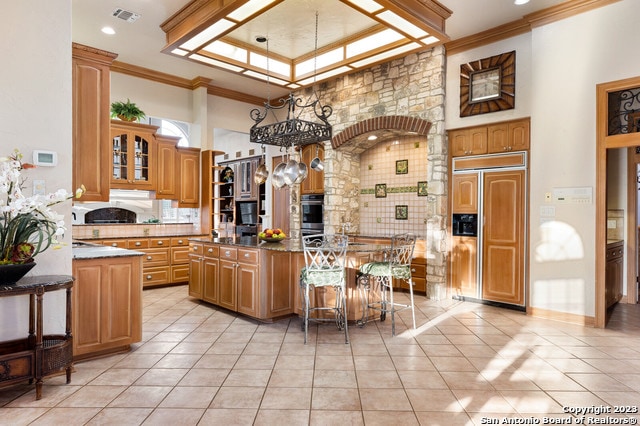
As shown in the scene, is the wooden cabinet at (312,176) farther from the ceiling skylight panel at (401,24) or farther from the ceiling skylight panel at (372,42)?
the ceiling skylight panel at (401,24)

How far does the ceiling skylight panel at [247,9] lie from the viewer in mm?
3895

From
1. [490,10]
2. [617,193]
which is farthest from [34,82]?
[617,193]

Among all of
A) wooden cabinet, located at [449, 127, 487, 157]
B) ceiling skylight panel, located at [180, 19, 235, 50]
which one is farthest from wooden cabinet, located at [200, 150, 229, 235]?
wooden cabinet, located at [449, 127, 487, 157]

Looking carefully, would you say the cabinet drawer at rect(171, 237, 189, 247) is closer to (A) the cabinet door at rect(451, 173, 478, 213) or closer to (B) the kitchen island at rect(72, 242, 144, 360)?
(B) the kitchen island at rect(72, 242, 144, 360)

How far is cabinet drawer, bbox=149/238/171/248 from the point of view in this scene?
6.17 metres

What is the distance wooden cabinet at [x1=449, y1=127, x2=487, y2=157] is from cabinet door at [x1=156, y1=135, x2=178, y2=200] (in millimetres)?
4917

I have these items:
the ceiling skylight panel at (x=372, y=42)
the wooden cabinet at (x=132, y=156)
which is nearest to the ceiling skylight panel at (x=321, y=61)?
the ceiling skylight panel at (x=372, y=42)

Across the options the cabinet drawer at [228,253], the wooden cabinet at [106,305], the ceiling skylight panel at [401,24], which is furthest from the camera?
the cabinet drawer at [228,253]

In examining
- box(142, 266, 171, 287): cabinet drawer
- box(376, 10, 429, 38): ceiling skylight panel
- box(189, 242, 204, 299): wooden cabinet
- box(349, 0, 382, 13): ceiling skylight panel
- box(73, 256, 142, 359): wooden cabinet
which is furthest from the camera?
box(142, 266, 171, 287): cabinet drawer

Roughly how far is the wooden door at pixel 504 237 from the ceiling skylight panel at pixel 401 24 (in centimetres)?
213

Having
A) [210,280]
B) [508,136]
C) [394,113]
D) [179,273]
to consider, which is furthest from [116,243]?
[508,136]

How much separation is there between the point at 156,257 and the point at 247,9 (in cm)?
422

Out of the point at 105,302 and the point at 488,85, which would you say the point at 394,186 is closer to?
the point at 488,85

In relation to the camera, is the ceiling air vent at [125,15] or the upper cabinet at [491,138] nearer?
the ceiling air vent at [125,15]
